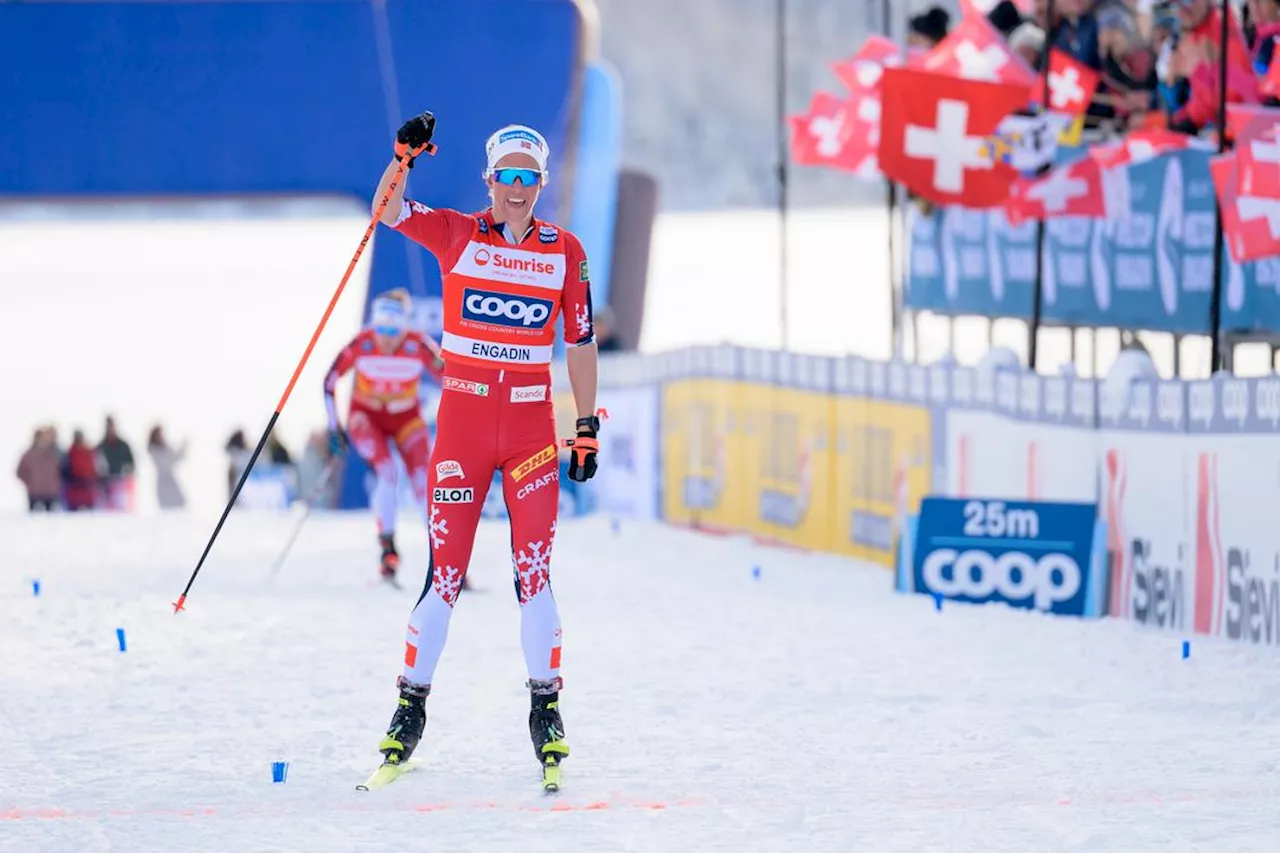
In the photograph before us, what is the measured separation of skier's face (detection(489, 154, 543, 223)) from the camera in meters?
7.44

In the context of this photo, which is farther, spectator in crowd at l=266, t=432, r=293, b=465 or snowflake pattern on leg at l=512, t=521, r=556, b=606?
spectator in crowd at l=266, t=432, r=293, b=465

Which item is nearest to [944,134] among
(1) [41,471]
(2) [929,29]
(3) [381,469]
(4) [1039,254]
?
→ (4) [1039,254]

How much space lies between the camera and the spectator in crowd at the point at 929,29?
1616 centimetres

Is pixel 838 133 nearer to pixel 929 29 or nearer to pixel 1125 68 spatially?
pixel 929 29

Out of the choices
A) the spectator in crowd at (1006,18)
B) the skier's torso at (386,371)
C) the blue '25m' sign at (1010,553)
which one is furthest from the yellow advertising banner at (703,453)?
the blue '25m' sign at (1010,553)

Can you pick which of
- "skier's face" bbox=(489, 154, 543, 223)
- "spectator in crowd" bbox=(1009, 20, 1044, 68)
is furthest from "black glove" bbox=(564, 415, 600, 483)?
"spectator in crowd" bbox=(1009, 20, 1044, 68)

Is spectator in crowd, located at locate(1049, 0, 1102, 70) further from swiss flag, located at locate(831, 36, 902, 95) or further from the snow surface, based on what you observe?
the snow surface

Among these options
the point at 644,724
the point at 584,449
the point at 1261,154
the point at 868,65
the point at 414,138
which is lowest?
the point at 644,724

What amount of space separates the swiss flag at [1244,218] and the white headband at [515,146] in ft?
16.8

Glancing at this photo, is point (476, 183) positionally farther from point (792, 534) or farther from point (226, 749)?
point (226, 749)

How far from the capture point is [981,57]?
1514cm

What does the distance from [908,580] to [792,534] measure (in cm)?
319

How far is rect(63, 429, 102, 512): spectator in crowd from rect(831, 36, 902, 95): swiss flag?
923 cm

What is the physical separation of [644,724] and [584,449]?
1463 millimetres
